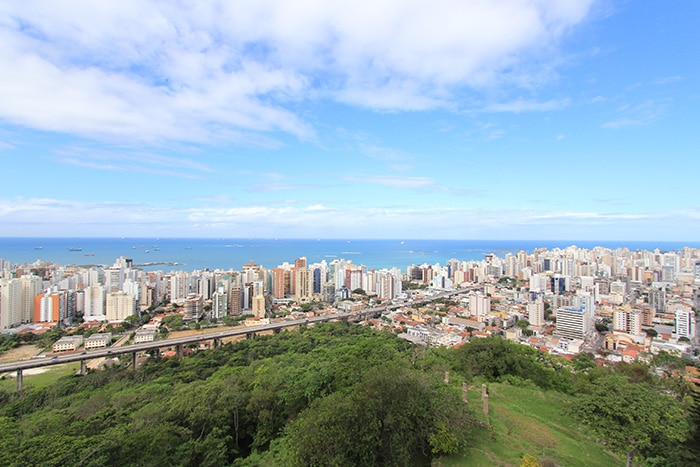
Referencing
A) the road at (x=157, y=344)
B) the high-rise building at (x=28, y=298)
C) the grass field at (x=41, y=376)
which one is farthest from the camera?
the high-rise building at (x=28, y=298)

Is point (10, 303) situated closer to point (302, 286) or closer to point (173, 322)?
point (173, 322)

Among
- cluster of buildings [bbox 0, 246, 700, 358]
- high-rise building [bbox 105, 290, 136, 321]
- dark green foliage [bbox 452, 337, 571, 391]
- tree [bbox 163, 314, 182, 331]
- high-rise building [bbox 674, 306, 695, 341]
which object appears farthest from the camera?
high-rise building [bbox 105, 290, 136, 321]

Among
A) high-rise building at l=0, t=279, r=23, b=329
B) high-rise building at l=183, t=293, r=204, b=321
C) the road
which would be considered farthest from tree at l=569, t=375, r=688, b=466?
high-rise building at l=0, t=279, r=23, b=329

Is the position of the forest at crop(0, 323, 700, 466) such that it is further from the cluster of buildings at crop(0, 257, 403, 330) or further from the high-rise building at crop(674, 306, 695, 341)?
the cluster of buildings at crop(0, 257, 403, 330)

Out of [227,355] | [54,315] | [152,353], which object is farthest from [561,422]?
[54,315]

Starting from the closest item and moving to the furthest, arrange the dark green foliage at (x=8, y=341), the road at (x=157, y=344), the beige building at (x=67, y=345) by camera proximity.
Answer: the road at (x=157, y=344) < the beige building at (x=67, y=345) < the dark green foliage at (x=8, y=341)

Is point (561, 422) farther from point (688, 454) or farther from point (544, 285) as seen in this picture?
point (544, 285)

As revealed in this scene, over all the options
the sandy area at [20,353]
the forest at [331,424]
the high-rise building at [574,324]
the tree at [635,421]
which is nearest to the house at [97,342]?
the sandy area at [20,353]

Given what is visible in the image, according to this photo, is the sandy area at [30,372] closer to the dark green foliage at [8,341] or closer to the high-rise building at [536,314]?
the dark green foliage at [8,341]
